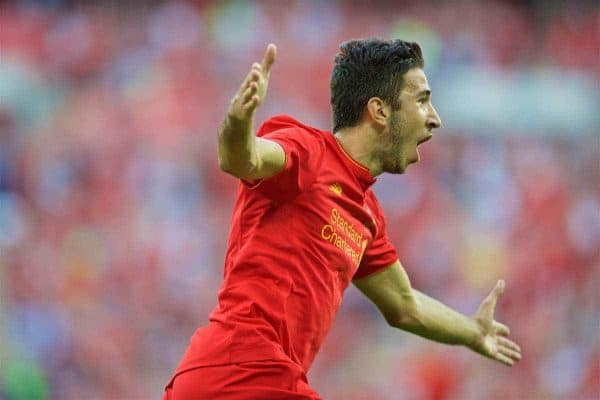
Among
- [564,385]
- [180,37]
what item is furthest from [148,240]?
[564,385]

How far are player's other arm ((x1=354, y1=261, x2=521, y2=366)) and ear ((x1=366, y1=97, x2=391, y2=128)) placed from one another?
0.57 metres

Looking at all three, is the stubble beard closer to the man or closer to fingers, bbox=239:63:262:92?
the man

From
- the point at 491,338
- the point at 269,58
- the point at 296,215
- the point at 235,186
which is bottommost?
the point at 491,338

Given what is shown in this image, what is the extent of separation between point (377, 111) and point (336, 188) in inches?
11.8

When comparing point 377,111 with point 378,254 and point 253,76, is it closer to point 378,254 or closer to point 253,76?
point 378,254

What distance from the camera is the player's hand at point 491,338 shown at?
3441 mm

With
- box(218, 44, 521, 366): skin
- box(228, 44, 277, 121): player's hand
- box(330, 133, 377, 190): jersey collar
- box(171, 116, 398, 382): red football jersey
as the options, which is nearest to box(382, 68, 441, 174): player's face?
box(218, 44, 521, 366): skin

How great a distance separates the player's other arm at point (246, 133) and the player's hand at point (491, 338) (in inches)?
56.6

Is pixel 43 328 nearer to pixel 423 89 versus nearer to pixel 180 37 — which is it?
pixel 180 37

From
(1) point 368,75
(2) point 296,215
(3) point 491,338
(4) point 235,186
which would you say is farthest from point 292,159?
(4) point 235,186

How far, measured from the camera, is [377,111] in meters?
2.80

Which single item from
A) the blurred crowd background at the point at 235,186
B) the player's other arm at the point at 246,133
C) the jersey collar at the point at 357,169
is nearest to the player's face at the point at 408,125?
the jersey collar at the point at 357,169

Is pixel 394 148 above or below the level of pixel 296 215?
above

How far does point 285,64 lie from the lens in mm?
6875
